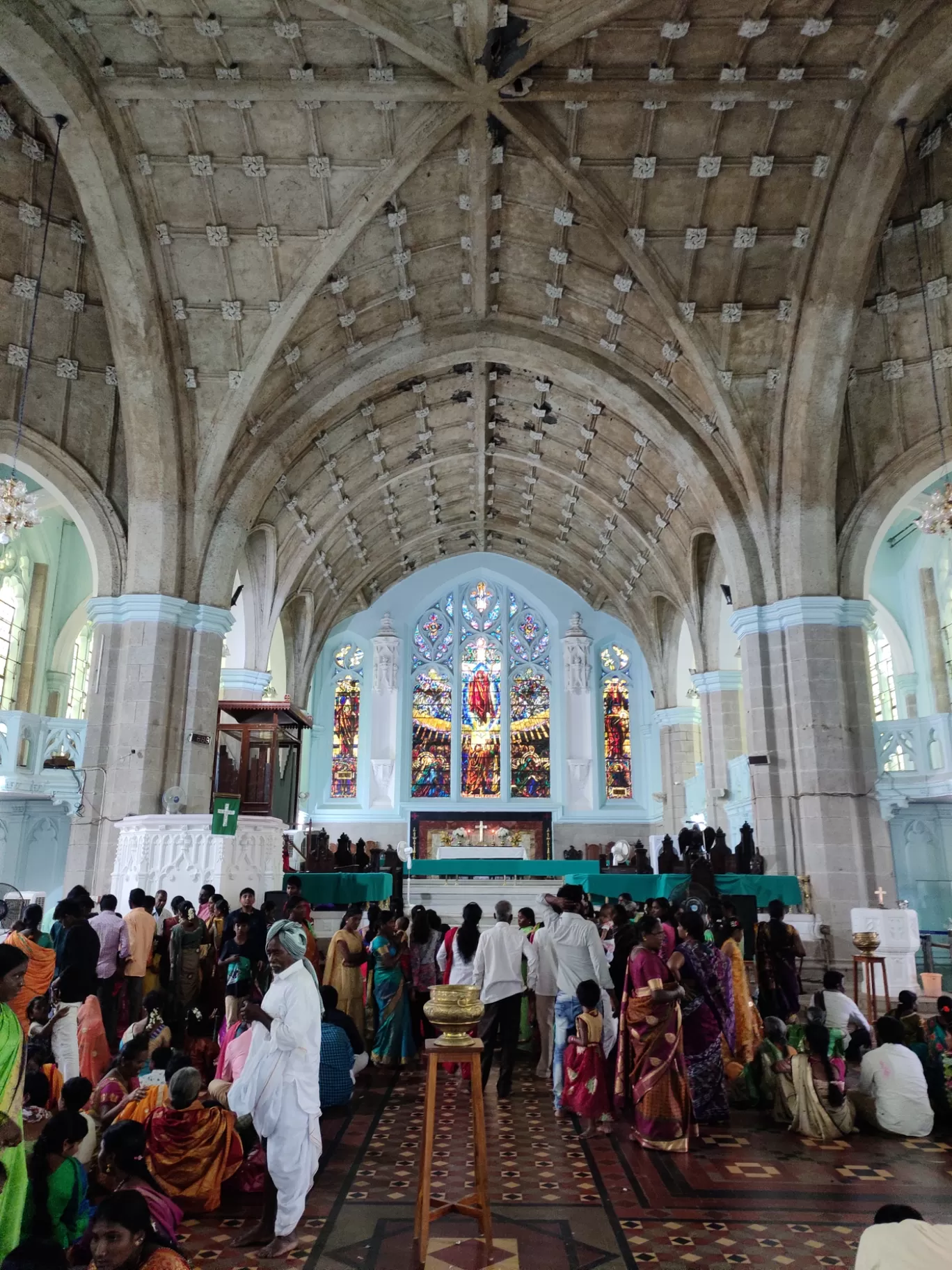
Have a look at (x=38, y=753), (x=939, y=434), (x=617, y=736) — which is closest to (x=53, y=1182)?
(x=38, y=753)

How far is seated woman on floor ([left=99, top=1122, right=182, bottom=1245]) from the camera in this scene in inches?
120

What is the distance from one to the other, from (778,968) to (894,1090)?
2.11m

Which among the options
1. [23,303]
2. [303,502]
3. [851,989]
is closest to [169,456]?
[23,303]

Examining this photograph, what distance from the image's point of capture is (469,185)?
13.3 m

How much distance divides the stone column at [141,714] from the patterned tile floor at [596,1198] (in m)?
7.95

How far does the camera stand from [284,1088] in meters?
4.00

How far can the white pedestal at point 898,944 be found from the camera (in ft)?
35.6

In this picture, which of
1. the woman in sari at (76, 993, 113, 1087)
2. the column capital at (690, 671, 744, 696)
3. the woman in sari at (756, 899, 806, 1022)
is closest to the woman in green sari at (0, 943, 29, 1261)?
the woman in sari at (76, 993, 113, 1087)

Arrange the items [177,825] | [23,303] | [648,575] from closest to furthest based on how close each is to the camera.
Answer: [177,825] < [23,303] < [648,575]

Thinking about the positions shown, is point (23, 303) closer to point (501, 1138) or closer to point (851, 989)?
point (501, 1138)

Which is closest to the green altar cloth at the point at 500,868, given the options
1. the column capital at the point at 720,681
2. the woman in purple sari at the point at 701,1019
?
the column capital at the point at 720,681

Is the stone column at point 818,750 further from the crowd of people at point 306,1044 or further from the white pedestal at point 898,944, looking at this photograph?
the crowd of people at point 306,1044

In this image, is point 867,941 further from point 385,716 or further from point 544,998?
point 385,716

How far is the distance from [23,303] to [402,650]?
15758 millimetres
